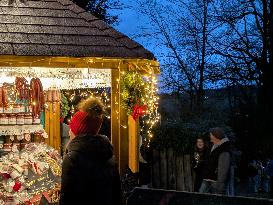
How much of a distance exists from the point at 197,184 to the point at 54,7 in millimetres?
4350

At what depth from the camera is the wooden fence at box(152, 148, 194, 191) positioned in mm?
12312

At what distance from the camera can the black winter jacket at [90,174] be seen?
4.53 metres

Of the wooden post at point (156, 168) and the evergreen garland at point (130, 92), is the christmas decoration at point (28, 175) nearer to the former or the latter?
the evergreen garland at point (130, 92)

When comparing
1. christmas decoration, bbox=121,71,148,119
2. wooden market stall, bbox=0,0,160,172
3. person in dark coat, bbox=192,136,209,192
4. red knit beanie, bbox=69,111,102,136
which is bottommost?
person in dark coat, bbox=192,136,209,192

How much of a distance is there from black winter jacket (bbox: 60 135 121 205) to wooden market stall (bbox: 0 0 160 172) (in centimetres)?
311

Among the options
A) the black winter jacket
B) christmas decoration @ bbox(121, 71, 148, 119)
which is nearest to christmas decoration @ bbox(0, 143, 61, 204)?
christmas decoration @ bbox(121, 71, 148, 119)

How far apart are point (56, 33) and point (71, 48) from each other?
0.48 m

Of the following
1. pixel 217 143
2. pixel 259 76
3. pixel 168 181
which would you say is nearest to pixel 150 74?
pixel 217 143

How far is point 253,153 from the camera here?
15.7 m

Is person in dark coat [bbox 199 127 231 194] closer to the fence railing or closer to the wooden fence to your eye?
the wooden fence

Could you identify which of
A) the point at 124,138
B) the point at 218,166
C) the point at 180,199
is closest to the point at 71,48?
the point at 124,138

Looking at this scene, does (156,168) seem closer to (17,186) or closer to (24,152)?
(24,152)

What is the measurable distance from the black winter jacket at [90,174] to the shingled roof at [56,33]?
312cm

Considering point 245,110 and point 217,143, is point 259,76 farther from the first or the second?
point 217,143
